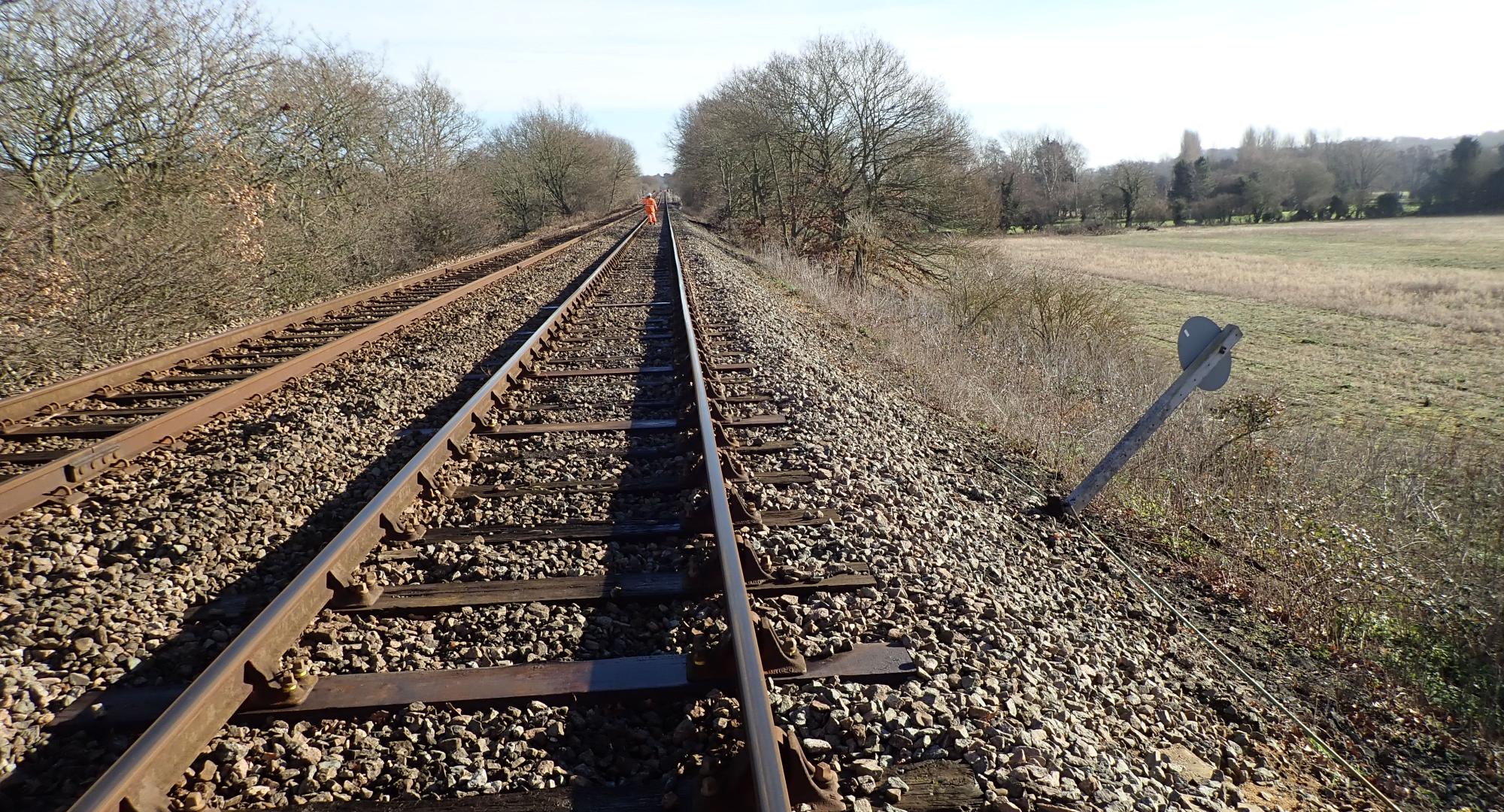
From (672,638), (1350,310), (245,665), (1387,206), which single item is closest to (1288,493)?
(672,638)

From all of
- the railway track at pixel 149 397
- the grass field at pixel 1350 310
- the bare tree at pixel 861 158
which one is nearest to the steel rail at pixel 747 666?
the railway track at pixel 149 397

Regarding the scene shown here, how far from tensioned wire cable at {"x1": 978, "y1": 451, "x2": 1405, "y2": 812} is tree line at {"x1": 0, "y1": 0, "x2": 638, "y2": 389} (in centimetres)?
935

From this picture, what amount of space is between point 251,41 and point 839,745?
15458 mm

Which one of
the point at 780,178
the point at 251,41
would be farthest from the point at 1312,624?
the point at 780,178

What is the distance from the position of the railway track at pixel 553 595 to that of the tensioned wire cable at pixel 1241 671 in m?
1.83

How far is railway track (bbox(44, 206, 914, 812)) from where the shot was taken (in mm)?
2227

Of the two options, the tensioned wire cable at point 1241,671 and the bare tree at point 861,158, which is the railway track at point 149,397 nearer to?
the tensioned wire cable at point 1241,671

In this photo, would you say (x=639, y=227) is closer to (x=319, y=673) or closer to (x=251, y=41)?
(x=251, y=41)

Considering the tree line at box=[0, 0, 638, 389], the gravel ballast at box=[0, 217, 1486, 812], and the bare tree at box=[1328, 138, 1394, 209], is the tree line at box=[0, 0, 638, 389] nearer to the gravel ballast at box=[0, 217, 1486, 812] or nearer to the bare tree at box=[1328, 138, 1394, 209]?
the gravel ballast at box=[0, 217, 1486, 812]

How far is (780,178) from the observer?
2939 cm

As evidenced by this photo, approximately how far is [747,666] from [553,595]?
3.81 feet

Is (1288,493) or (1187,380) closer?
(1187,380)

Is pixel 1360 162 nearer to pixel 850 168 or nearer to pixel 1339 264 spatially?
pixel 1339 264

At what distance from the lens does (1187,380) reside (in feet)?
17.0
